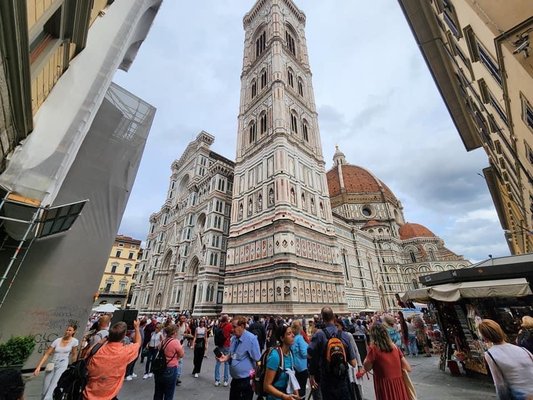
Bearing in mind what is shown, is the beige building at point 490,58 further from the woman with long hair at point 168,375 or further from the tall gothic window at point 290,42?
the tall gothic window at point 290,42

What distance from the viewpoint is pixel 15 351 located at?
212 inches

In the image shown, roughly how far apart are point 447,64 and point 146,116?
14.0 m

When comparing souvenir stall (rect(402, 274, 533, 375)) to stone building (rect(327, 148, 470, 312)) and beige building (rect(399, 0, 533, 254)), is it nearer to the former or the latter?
beige building (rect(399, 0, 533, 254))

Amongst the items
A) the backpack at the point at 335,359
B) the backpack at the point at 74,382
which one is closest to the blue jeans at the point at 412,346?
the backpack at the point at 335,359

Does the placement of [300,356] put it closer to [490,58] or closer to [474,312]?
[474,312]

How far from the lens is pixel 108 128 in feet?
30.5

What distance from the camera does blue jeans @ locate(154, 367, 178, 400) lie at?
385 centimetres

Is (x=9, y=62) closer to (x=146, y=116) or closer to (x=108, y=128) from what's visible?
(x=108, y=128)

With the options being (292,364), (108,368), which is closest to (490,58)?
(292,364)

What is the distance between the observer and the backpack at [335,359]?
10.1 ft

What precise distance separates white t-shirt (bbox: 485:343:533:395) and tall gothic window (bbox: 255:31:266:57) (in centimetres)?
3940

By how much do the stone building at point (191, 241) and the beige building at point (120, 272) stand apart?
Answer: 20.3ft

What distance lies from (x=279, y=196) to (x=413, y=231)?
4345cm

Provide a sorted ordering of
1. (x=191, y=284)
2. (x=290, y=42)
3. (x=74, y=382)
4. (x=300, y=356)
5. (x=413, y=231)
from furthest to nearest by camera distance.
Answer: (x=413, y=231)
(x=290, y=42)
(x=191, y=284)
(x=300, y=356)
(x=74, y=382)
